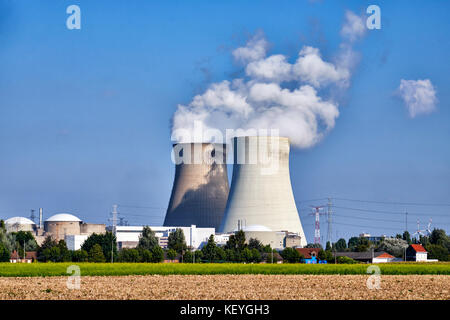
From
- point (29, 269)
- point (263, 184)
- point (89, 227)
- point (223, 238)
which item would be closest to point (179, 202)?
point (223, 238)

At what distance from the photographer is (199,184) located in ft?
152

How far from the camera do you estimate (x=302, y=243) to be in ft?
174

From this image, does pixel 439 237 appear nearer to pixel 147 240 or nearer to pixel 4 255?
pixel 147 240

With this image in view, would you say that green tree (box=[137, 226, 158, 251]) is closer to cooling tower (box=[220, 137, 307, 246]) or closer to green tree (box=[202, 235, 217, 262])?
green tree (box=[202, 235, 217, 262])

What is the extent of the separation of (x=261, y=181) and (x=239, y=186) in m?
1.75

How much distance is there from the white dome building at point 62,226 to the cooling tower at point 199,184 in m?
12.3

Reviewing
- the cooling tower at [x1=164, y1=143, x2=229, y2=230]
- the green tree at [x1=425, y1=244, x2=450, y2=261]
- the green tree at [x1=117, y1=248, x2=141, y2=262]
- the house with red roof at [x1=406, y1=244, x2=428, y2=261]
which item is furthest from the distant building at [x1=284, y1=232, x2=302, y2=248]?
the green tree at [x1=117, y1=248, x2=141, y2=262]

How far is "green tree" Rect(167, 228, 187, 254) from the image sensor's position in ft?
157

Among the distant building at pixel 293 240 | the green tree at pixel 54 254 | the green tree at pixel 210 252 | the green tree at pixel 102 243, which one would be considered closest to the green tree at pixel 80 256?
the green tree at pixel 54 254

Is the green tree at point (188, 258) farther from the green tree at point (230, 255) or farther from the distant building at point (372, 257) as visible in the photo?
the distant building at point (372, 257)

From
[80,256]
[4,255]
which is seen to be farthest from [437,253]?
[4,255]

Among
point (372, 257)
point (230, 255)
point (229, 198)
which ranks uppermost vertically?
point (229, 198)
